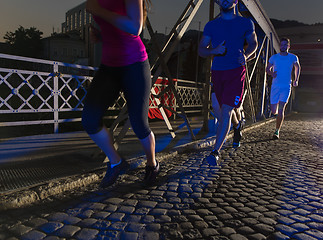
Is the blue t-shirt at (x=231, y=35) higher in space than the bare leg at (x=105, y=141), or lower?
higher

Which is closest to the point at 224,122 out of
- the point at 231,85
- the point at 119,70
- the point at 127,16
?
the point at 231,85

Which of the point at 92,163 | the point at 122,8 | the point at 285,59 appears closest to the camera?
the point at 122,8

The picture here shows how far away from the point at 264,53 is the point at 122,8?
30.9ft

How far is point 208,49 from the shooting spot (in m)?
3.63

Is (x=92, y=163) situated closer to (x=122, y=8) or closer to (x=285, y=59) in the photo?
(x=122, y=8)

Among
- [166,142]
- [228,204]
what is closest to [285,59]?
[166,142]

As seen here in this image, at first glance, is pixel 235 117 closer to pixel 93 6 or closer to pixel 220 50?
pixel 220 50

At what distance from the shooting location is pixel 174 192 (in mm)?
2588

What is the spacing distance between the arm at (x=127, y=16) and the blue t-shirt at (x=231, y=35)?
1.73m

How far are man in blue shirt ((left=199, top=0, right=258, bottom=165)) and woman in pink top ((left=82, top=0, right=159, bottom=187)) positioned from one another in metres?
1.46

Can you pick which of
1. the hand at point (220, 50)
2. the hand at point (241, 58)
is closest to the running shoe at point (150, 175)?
the hand at point (220, 50)

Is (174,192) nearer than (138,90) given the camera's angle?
No

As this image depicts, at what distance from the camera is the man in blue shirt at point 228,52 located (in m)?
3.56

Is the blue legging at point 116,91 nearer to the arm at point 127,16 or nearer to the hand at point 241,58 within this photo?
the arm at point 127,16
